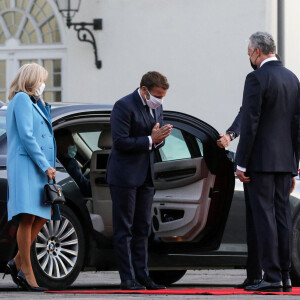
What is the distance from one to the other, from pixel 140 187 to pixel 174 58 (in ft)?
42.3

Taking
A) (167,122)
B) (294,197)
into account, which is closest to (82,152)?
(167,122)

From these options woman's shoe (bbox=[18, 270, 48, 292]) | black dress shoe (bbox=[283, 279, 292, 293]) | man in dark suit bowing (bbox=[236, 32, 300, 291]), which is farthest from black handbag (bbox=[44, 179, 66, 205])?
black dress shoe (bbox=[283, 279, 292, 293])

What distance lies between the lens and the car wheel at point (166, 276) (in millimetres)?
11547

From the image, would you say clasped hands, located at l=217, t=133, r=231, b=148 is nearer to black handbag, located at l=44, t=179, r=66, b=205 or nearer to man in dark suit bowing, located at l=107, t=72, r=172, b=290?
man in dark suit bowing, located at l=107, t=72, r=172, b=290

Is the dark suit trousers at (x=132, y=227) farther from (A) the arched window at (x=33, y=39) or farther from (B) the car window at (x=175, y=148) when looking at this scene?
(A) the arched window at (x=33, y=39)

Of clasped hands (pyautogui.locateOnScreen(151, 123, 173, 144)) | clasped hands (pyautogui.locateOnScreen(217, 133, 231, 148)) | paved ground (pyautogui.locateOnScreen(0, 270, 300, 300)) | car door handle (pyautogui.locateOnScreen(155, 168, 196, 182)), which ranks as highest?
clasped hands (pyautogui.locateOnScreen(151, 123, 173, 144))

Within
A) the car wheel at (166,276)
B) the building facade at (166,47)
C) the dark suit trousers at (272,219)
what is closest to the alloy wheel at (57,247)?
the dark suit trousers at (272,219)

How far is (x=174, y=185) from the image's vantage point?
34.4 ft

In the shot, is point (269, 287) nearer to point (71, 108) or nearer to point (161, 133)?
point (161, 133)

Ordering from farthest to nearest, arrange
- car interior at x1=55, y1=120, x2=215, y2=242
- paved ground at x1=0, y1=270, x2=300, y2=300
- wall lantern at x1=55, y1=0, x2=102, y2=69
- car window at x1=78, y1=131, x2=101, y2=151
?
1. wall lantern at x1=55, y1=0, x2=102, y2=69
2. car window at x1=78, y1=131, x2=101, y2=151
3. car interior at x1=55, y1=120, x2=215, y2=242
4. paved ground at x1=0, y1=270, x2=300, y2=300

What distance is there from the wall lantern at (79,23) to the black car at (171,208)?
1166cm

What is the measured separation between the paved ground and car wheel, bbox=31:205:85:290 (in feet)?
→ 1.02

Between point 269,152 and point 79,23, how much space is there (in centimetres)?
1341

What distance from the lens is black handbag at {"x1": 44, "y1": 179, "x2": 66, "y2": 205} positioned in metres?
9.34
